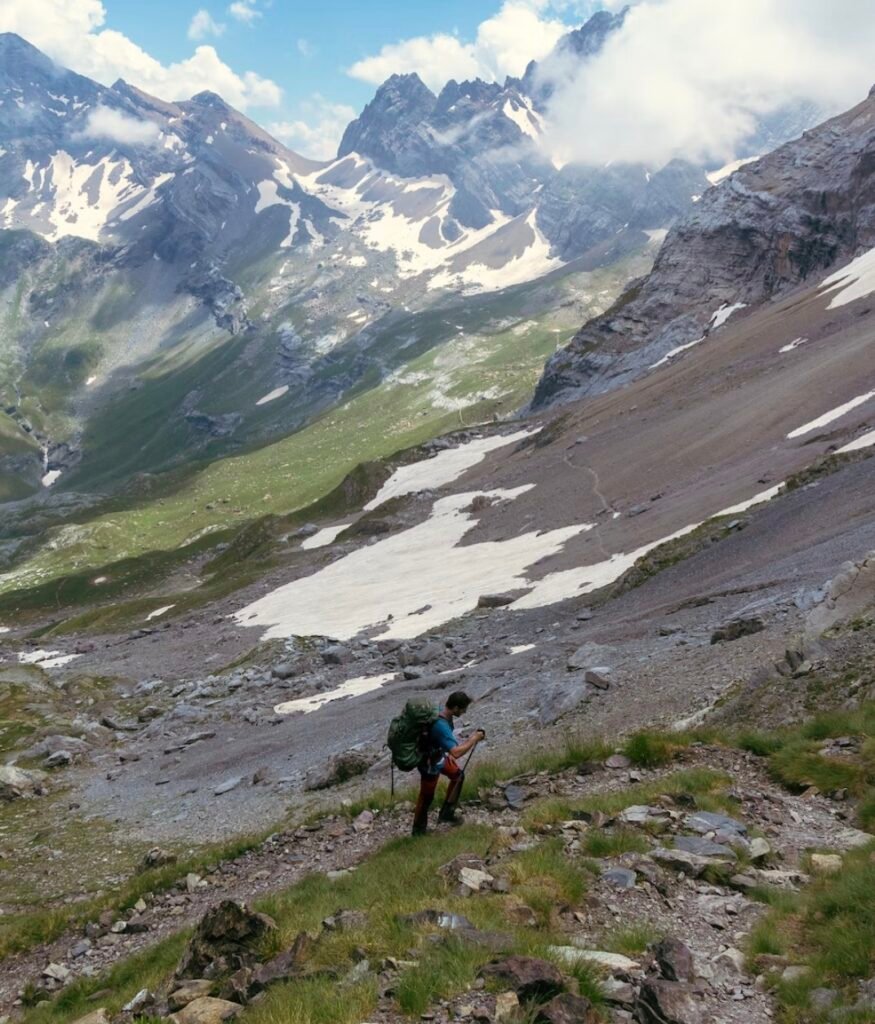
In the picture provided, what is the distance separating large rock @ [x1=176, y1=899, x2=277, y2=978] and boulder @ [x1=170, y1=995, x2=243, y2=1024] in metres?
0.97

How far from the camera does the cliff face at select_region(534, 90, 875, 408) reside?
12144 centimetres

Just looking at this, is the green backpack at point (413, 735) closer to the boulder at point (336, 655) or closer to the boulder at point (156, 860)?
the boulder at point (156, 860)

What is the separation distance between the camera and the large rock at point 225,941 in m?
10.0

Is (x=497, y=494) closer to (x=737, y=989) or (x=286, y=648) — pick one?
(x=286, y=648)

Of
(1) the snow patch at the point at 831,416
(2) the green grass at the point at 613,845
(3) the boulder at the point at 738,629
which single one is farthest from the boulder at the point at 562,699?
(1) the snow patch at the point at 831,416

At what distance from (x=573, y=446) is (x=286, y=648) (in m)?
46.2

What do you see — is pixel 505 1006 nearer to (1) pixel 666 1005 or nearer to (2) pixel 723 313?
(1) pixel 666 1005

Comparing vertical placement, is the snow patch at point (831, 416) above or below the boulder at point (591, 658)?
above

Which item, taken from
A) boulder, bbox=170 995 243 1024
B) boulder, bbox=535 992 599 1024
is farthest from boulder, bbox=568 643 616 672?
boulder, bbox=535 992 599 1024

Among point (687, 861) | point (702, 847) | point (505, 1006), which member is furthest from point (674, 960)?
point (702, 847)

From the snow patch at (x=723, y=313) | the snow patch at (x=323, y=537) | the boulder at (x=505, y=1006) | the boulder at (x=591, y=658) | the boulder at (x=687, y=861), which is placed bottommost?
the boulder at (x=591, y=658)

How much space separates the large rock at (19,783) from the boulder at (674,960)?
90.2 ft

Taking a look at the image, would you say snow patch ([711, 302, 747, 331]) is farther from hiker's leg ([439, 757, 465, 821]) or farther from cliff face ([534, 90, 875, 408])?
hiker's leg ([439, 757, 465, 821])

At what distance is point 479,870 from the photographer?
11.0m
